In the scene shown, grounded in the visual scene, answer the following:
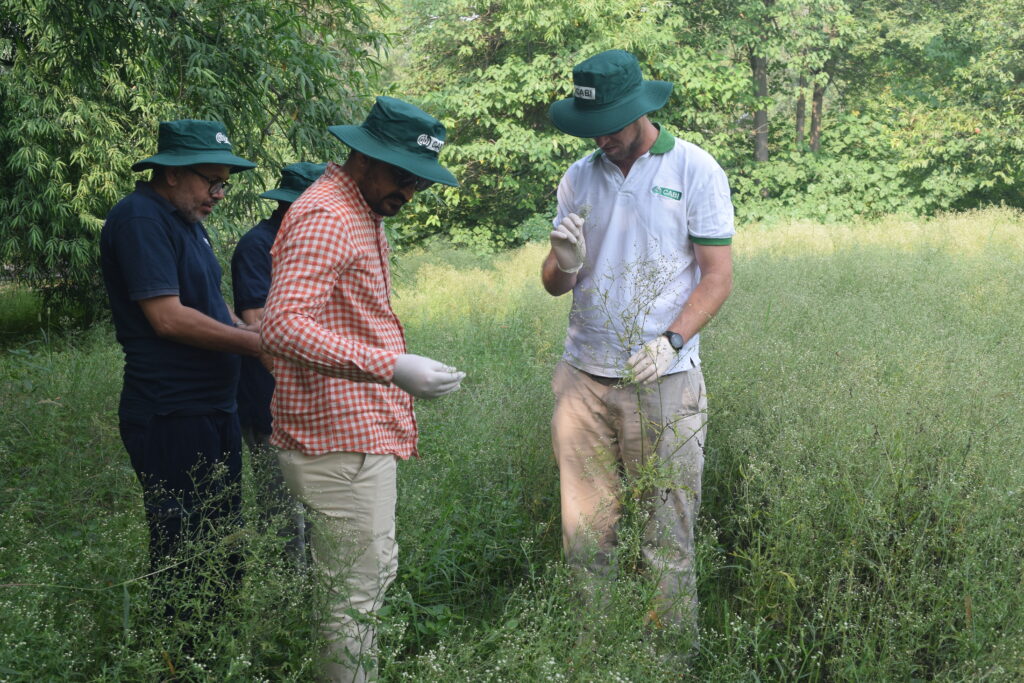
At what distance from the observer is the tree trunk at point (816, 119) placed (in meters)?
24.1

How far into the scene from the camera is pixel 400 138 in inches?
92.0

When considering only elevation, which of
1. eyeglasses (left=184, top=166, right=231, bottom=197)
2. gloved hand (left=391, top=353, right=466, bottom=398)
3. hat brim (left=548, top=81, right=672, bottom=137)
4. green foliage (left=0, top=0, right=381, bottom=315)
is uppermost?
green foliage (left=0, top=0, right=381, bottom=315)

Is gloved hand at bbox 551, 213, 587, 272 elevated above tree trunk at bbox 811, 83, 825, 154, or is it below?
below

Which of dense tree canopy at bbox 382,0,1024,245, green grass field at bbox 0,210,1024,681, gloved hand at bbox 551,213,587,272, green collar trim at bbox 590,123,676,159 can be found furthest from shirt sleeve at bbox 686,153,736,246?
dense tree canopy at bbox 382,0,1024,245

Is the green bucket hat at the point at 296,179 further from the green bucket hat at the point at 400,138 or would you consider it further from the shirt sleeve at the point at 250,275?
→ the green bucket hat at the point at 400,138

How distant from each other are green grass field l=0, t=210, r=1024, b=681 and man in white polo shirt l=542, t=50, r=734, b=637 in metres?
0.21

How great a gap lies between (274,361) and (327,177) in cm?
53

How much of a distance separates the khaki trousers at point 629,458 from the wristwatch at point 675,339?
5.6 inches

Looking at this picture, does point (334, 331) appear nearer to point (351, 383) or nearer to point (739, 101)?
point (351, 383)

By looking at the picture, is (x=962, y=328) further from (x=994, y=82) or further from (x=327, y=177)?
(x=994, y=82)

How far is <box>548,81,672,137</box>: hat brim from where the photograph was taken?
9.48ft

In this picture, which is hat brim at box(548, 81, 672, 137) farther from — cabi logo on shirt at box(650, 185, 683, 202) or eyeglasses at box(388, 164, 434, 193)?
eyeglasses at box(388, 164, 434, 193)

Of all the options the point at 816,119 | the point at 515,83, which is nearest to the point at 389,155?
the point at 515,83

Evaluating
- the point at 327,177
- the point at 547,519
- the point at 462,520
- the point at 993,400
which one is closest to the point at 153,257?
the point at 327,177
